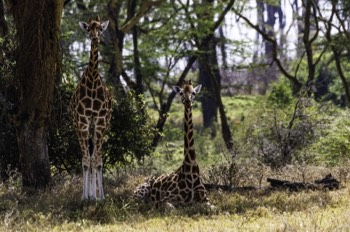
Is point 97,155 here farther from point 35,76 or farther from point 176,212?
point 35,76

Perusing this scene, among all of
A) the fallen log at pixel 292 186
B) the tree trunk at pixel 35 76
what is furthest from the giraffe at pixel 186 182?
the tree trunk at pixel 35 76

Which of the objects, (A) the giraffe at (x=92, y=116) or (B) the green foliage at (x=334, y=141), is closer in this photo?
(A) the giraffe at (x=92, y=116)

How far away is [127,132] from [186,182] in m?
4.58

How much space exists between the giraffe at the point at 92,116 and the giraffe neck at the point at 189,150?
4.18 ft

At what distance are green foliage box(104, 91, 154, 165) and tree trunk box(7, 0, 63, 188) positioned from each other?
8.68ft

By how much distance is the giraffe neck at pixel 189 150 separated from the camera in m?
9.48

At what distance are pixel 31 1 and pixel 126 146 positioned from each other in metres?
4.38

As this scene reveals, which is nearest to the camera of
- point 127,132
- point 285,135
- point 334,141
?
point 127,132

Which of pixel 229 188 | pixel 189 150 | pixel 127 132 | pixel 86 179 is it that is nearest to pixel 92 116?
pixel 86 179

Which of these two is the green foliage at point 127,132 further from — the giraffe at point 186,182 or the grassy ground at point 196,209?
the giraffe at point 186,182

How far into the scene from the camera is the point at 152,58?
24.0 m

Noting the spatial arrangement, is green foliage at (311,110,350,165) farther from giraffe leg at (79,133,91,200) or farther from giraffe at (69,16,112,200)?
giraffe leg at (79,133,91,200)

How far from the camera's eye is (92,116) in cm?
948

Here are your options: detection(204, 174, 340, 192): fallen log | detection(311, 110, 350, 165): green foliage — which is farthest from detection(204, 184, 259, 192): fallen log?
detection(311, 110, 350, 165): green foliage
